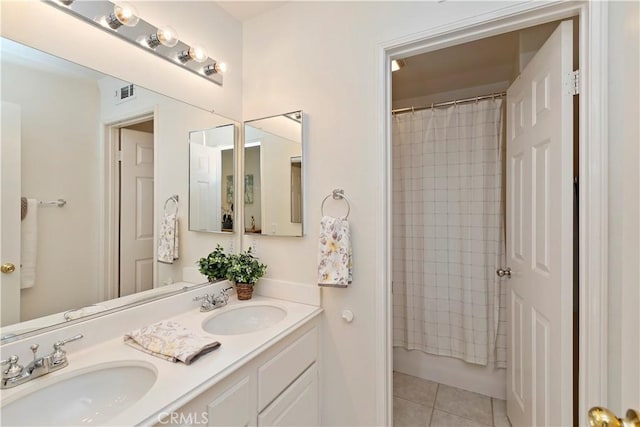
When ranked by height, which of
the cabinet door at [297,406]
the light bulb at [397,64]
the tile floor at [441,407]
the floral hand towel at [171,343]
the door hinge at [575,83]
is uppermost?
the light bulb at [397,64]

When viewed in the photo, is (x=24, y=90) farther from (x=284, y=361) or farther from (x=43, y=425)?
(x=284, y=361)

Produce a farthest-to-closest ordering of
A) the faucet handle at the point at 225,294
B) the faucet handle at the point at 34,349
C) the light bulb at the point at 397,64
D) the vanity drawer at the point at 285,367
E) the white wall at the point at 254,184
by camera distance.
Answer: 1. the light bulb at the point at 397,64
2. the white wall at the point at 254,184
3. the faucet handle at the point at 225,294
4. the vanity drawer at the point at 285,367
5. the faucet handle at the point at 34,349

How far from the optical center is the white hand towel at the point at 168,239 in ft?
4.64

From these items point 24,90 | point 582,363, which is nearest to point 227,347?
point 24,90

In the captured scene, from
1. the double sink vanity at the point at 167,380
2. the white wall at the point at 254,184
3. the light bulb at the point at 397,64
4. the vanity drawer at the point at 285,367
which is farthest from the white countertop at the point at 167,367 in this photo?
the light bulb at the point at 397,64

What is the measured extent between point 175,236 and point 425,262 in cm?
177

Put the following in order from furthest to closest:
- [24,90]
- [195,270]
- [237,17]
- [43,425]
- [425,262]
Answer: [425,262], [237,17], [195,270], [24,90], [43,425]

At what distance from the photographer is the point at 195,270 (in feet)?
5.18

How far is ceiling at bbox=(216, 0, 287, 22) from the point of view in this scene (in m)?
1.67

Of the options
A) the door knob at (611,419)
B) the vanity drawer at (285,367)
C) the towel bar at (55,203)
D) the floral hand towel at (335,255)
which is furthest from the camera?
the floral hand towel at (335,255)

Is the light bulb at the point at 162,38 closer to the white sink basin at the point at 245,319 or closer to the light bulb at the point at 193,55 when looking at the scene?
the light bulb at the point at 193,55

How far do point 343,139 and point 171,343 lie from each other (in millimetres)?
1175

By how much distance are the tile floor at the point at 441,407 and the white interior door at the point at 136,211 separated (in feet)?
5.75

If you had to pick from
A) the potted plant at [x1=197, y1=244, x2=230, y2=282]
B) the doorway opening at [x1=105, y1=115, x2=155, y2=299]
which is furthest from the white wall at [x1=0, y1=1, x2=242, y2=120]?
the potted plant at [x1=197, y1=244, x2=230, y2=282]
